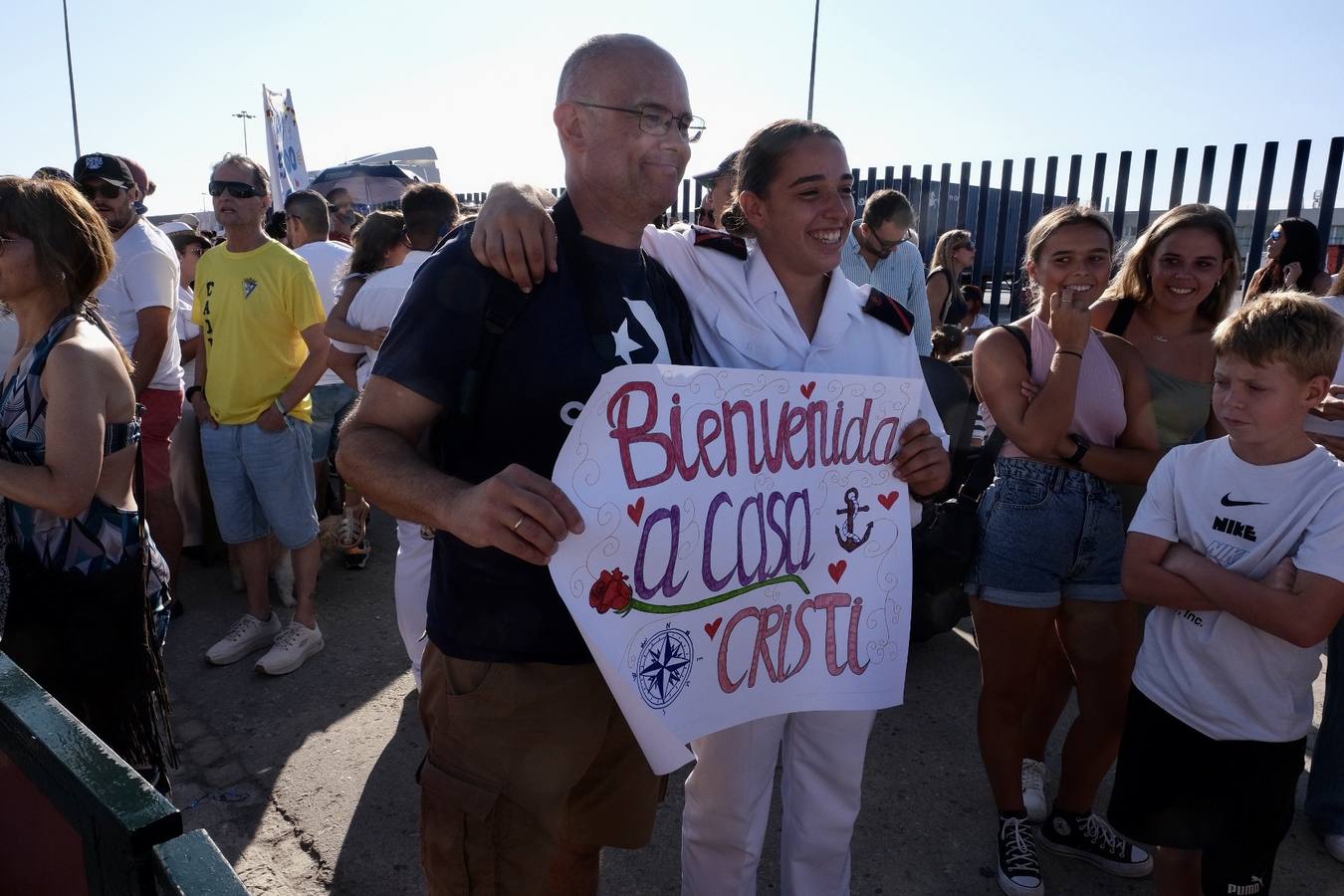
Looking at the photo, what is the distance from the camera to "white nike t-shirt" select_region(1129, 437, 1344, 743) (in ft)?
6.08

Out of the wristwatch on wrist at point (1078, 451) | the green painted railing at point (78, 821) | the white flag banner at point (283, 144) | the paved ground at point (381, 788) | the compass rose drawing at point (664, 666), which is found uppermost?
the white flag banner at point (283, 144)

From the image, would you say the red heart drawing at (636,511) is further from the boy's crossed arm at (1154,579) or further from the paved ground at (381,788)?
the paved ground at (381,788)

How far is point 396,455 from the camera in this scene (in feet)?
4.85

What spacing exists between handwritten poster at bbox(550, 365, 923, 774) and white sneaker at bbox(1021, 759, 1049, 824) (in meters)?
1.17

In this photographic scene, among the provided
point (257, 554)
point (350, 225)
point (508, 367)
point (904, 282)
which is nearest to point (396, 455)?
point (508, 367)

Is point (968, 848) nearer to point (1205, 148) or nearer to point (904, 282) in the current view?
point (904, 282)

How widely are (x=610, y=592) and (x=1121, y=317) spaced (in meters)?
1.91

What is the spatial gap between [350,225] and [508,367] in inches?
303

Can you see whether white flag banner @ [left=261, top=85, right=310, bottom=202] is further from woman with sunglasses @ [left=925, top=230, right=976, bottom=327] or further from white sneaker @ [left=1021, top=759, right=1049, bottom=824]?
white sneaker @ [left=1021, top=759, right=1049, bottom=824]

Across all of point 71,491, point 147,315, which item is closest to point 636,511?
point 71,491

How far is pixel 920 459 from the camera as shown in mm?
1966

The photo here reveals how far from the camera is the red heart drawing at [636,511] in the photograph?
1.51 meters

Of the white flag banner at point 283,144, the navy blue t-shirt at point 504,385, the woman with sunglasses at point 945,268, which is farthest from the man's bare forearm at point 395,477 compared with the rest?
the white flag banner at point 283,144

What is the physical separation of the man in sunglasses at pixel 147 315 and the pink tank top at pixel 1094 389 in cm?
344
